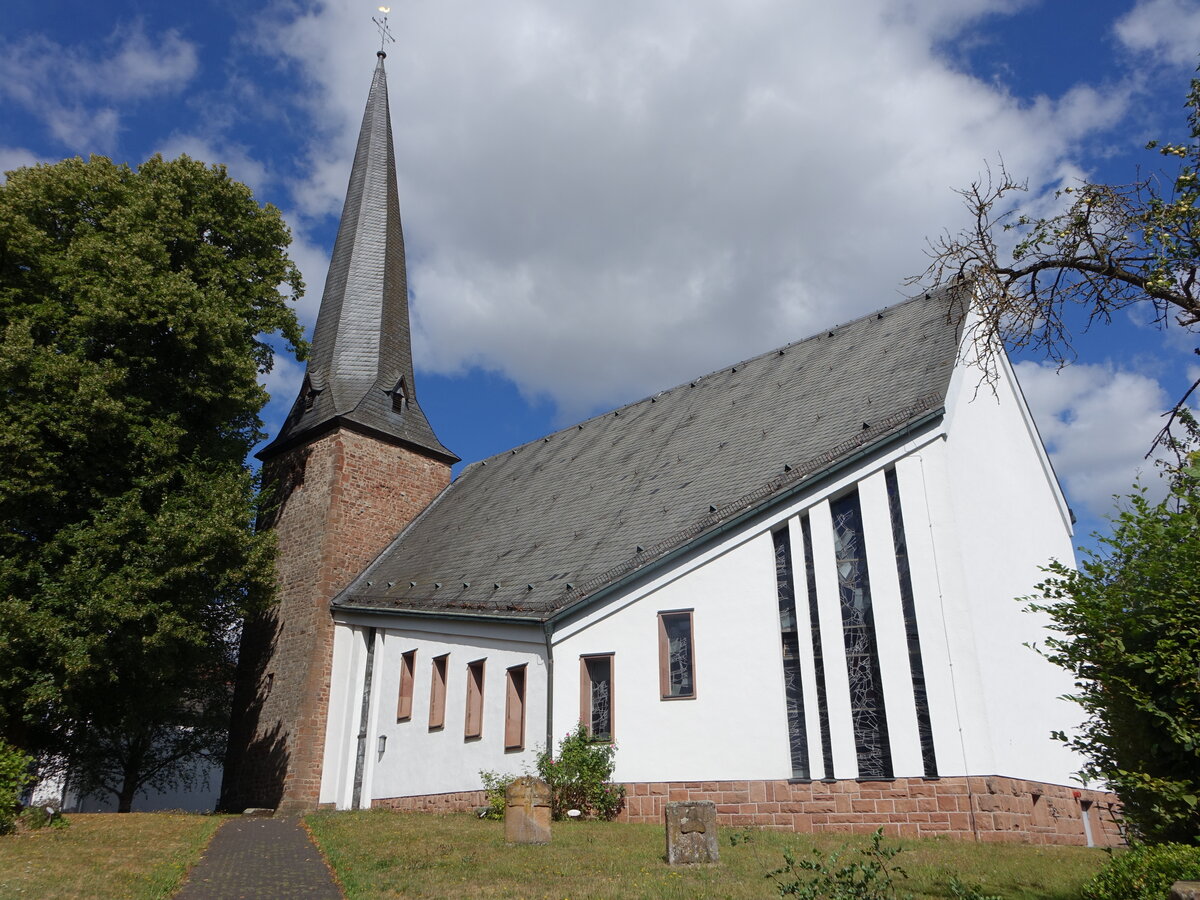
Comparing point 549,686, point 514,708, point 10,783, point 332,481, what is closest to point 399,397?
point 332,481

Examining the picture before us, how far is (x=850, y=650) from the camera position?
13.8 meters

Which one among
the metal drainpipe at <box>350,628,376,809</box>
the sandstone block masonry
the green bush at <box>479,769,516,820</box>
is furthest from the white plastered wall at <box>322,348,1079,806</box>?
the sandstone block masonry

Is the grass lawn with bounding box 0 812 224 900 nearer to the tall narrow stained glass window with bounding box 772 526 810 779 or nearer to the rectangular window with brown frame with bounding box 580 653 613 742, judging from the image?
the rectangular window with brown frame with bounding box 580 653 613 742

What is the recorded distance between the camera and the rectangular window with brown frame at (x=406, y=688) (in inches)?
784

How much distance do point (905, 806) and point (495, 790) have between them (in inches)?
261

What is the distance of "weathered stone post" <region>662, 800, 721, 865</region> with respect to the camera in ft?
31.7

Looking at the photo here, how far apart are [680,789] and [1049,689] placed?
19.9 feet

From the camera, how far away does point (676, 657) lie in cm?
1509

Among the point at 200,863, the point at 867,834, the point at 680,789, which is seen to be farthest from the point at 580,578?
the point at 200,863

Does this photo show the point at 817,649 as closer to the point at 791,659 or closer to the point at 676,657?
the point at 791,659

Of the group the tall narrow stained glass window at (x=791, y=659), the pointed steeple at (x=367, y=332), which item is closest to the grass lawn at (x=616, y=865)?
the tall narrow stained glass window at (x=791, y=659)

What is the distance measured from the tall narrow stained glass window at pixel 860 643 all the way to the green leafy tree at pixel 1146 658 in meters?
6.29

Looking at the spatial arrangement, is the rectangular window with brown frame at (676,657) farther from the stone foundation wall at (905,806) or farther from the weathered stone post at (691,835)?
the weathered stone post at (691,835)

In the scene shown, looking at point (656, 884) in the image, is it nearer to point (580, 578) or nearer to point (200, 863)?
point (200, 863)
